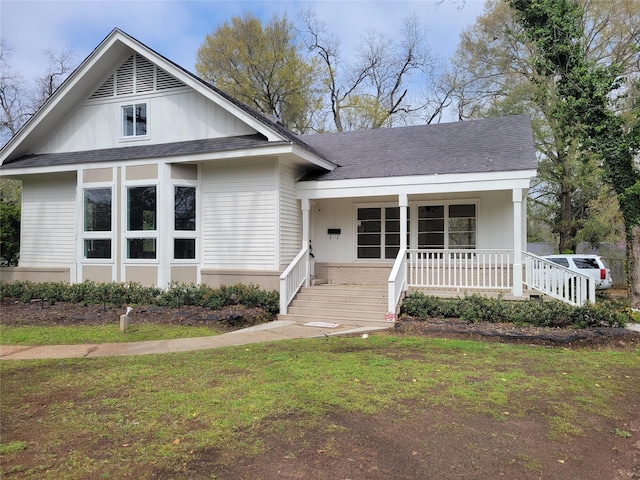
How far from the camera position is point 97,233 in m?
12.2

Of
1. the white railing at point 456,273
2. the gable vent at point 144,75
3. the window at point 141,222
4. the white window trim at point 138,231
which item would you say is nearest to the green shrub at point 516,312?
the white railing at point 456,273

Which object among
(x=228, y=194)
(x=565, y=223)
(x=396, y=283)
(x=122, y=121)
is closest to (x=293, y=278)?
(x=396, y=283)

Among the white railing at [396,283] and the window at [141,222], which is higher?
the window at [141,222]

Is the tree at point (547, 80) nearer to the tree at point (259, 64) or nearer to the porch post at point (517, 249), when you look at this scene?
the tree at point (259, 64)

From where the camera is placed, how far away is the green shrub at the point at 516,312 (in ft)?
28.3

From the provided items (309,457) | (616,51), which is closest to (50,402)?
(309,457)

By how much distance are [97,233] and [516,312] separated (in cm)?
1093

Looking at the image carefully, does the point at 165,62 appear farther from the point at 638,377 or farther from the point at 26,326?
the point at 638,377

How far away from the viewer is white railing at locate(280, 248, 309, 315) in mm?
10469

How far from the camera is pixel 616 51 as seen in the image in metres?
23.7

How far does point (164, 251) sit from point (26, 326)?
3.43 meters

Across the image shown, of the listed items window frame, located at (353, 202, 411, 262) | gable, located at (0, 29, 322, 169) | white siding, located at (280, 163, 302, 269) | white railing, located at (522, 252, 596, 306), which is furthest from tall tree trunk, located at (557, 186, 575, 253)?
white siding, located at (280, 163, 302, 269)

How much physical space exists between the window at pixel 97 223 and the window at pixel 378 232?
7.23 m

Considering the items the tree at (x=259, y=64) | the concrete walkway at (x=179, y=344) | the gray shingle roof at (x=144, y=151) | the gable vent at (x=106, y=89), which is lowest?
the concrete walkway at (x=179, y=344)
